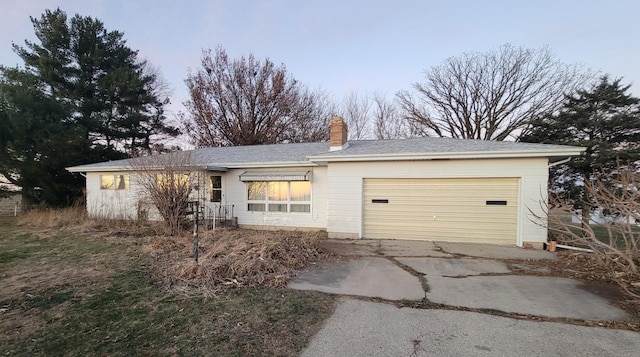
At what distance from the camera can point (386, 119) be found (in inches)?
1028

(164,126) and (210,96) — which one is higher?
(210,96)

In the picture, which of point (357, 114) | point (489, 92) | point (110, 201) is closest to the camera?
point (110, 201)

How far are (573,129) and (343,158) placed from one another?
49.9 feet

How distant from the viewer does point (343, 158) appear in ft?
31.3

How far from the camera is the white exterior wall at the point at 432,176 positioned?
8.29 metres

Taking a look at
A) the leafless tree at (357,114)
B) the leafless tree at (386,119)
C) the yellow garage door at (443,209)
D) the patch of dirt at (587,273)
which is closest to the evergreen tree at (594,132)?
the yellow garage door at (443,209)

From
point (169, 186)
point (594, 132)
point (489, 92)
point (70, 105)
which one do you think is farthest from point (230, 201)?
point (489, 92)

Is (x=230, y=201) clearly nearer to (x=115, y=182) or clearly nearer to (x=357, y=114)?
(x=115, y=182)

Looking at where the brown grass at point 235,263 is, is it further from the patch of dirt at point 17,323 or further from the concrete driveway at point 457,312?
the patch of dirt at point 17,323

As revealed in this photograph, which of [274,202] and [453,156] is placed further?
[274,202]

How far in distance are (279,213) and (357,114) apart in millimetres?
17381

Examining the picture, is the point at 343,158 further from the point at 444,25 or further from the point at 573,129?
the point at 573,129

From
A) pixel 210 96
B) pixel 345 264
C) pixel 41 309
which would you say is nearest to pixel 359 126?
pixel 210 96

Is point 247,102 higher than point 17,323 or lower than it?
higher
